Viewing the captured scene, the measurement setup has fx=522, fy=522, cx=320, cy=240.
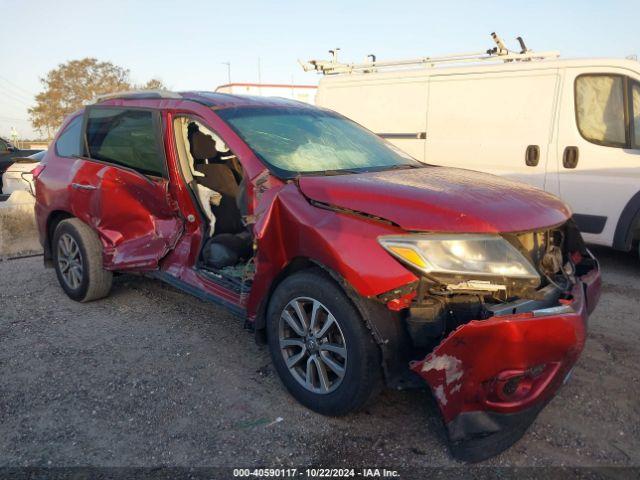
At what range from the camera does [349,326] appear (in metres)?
2.48

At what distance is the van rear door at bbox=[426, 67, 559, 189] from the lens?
5.83 m

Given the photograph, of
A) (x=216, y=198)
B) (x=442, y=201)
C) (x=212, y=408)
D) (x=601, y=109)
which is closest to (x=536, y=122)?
(x=601, y=109)

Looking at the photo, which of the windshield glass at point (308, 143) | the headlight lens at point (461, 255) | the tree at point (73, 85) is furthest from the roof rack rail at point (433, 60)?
the tree at point (73, 85)

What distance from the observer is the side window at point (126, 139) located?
3.91 m

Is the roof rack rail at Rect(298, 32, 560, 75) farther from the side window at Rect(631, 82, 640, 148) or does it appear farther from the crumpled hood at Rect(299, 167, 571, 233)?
the crumpled hood at Rect(299, 167, 571, 233)

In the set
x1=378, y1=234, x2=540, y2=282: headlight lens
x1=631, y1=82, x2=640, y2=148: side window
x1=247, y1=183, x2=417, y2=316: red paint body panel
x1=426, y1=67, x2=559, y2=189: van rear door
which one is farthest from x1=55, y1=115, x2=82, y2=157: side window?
x1=631, y1=82, x2=640, y2=148: side window

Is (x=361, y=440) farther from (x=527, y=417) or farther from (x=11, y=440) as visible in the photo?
(x=11, y=440)

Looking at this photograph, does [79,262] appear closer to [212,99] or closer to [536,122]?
[212,99]

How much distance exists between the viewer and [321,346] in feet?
8.84

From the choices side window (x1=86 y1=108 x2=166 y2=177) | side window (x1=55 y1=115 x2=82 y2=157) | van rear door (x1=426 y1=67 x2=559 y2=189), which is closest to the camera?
side window (x1=86 y1=108 x2=166 y2=177)

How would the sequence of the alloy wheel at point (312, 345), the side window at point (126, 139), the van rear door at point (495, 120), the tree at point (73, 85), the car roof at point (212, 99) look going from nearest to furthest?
the alloy wheel at point (312, 345) → the car roof at point (212, 99) → the side window at point (126, 139) → the van rear door at point (495, 120) → the tree at point (73, 85)

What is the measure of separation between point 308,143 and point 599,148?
11.8ft

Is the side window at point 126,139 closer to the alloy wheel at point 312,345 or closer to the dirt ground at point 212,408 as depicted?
the dirt ground at point 212,408

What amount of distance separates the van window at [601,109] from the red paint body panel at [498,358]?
12.8ft
